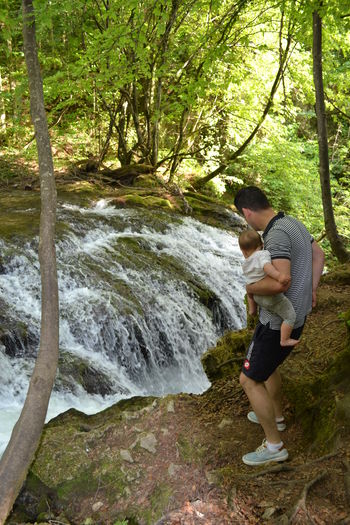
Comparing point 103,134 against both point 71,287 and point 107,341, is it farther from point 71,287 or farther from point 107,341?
point 107,341

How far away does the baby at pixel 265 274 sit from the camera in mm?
2740

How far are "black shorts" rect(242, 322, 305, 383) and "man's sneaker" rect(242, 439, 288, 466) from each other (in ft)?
1.79

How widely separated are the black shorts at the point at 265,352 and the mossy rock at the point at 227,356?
1.72m

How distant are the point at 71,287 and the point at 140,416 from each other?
3.75m

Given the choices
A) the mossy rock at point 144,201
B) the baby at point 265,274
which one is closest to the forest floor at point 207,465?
the baby at point 265,274

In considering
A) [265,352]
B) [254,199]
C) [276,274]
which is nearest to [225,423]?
[265,352]

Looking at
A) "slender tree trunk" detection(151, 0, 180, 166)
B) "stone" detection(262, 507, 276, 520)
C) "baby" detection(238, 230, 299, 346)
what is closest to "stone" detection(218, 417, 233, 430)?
"stone" detection(262, 507, 276, 520)

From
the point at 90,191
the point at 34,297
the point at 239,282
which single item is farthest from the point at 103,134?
the point at 34,297

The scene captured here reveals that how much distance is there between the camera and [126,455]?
11.6 feet

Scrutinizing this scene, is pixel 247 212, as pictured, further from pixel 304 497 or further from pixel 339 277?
pixel 339 277

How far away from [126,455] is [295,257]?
2117 mm

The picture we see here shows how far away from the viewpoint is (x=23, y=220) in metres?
9.27

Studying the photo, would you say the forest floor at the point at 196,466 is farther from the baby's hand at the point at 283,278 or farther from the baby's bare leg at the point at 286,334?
the baby's hand at the point at 283,278

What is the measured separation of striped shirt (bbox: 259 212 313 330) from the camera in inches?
111
